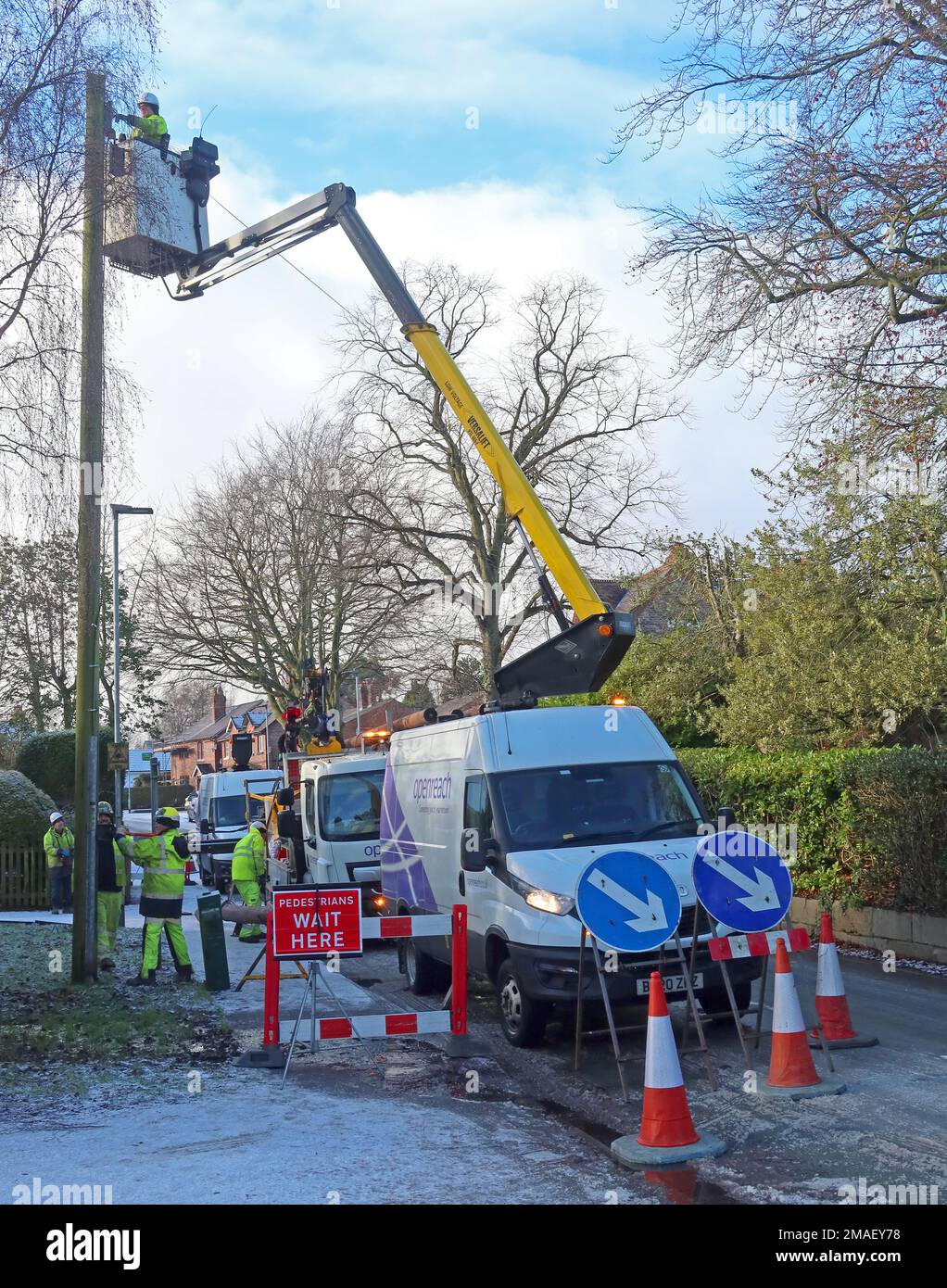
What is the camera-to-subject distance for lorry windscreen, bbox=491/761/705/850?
9.24 m

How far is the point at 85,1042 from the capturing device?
9508mm

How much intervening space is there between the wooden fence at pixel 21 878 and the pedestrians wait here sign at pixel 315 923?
52.9 feet

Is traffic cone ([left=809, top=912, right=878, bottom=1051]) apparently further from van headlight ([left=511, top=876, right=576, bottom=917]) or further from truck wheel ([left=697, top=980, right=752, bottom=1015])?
van headlight ([left=511, top=876, right=576, bottom=917])

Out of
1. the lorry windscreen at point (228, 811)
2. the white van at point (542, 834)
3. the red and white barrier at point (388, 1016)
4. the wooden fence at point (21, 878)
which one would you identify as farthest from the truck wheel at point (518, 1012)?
the lorry windscreen at point (228, 811)

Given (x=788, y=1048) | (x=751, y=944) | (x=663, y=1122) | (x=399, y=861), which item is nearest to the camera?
(x=663, y=1122)

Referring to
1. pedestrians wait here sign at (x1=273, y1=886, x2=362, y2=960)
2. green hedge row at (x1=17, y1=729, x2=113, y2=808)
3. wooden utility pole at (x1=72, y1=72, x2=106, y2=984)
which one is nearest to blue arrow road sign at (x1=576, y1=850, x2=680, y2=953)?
pedestrians wait here sign at (x1=273, y1=886, x2=362, y2=960)

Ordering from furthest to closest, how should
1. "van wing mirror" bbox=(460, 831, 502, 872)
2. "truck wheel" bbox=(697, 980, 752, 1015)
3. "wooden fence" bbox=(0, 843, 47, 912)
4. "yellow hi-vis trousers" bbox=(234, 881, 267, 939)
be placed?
"wooden fence" bbox=(0, 843, 47, 912)
"yellow hi-vis trousers" bbox=(234, 881, 267, 939)
"van wing mirror" bbox=(460, 831, 502, 872)
"truck wheel" bbox=(697, 980, 752, 1015)

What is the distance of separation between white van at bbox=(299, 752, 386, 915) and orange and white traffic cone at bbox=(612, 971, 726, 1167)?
10072 millimetres

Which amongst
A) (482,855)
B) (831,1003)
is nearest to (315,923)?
(482,855)

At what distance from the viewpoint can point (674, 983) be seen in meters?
8.41

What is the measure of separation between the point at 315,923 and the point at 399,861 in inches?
137

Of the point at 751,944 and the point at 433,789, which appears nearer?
the point at 751,944

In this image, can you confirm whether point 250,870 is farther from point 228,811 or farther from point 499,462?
point 228,811
